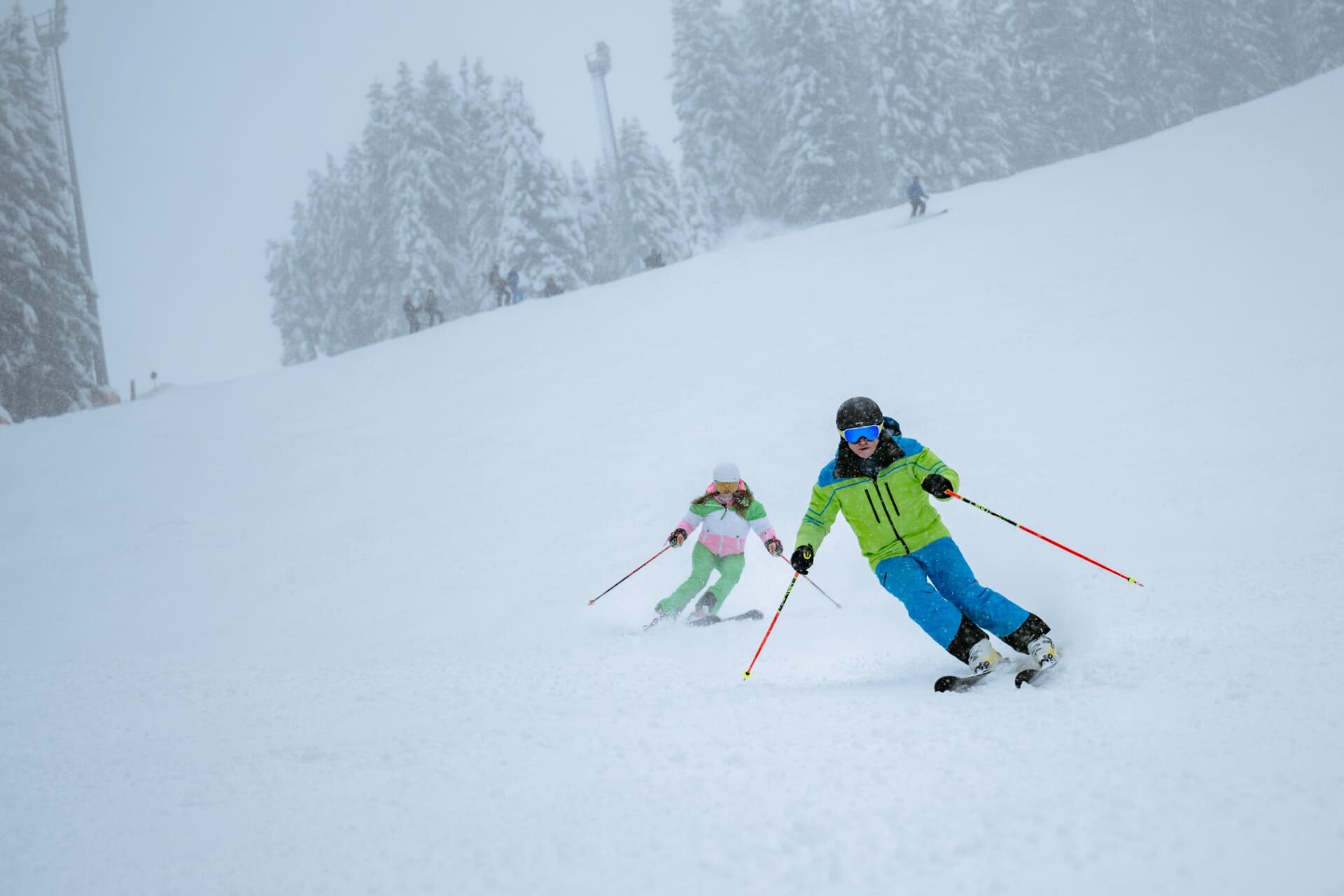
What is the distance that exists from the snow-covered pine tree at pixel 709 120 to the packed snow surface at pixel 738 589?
23323 millimetres

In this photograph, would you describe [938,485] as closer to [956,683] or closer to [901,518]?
[901,518]

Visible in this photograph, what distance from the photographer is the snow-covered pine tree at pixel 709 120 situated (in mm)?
Answer: 41281

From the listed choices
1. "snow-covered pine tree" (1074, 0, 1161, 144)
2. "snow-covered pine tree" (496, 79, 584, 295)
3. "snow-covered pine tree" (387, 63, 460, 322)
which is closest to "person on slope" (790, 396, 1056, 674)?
"snow-covered pine tree" (496, 79, 584, 295)

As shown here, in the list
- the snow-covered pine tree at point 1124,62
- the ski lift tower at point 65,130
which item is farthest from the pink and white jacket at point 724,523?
the snow-covered pine tree at point 1124,62

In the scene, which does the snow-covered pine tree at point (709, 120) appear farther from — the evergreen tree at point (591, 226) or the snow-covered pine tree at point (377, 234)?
the snow-covered pine tree at point (377, 234)

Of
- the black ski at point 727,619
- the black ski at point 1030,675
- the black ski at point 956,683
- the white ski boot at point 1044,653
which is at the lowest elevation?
the black ski at point 727,619

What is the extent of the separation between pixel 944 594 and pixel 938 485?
585 mm

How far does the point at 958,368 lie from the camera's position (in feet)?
37.5

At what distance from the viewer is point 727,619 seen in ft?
20.9

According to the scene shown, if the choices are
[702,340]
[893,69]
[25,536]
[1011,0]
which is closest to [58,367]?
[25,536]

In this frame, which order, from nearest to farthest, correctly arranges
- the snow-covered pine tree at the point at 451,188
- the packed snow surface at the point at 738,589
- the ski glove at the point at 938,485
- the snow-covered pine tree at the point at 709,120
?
1. the packed snow surface at the point at 738,589
2. the ski glove at the point at 938,485
3. the snow-covered pine tree at the point at 451,188
4. the snow-covered pine tree at the point at 709,120

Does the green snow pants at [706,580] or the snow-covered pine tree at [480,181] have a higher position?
the snow-covered pine tree at [480,181]

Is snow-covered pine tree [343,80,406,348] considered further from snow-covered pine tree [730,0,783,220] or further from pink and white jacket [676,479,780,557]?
pink and white jacket [676,479,780,557]

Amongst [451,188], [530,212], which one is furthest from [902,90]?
[451,188]
